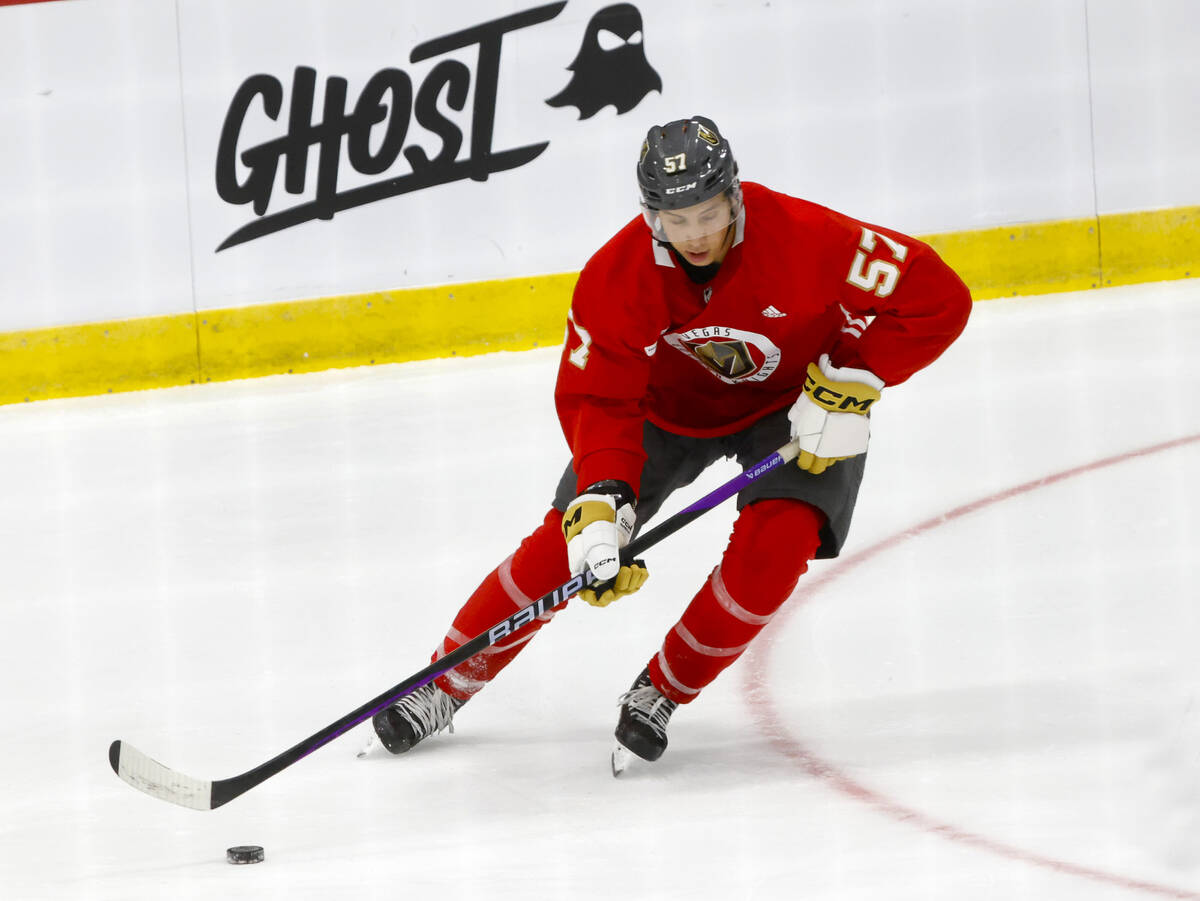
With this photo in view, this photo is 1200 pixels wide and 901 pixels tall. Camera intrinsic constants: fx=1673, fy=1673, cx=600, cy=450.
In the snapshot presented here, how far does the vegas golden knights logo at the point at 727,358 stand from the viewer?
104 inches

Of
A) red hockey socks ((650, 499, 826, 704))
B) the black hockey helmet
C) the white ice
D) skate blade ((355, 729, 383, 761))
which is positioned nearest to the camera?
the white ice

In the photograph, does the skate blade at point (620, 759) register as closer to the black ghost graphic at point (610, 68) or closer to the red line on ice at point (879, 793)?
the red line on ice at point (879, 793)

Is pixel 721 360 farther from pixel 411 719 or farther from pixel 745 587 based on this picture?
pixel 411 719

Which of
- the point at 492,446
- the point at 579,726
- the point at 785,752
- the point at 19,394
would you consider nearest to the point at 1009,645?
the point at 785,752

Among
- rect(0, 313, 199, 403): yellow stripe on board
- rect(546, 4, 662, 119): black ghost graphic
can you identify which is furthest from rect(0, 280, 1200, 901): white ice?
rect(546, 4, 662, 119): black ghost graphic

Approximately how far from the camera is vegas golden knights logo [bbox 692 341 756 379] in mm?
2629

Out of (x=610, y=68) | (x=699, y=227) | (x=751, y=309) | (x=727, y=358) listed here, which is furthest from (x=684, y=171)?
(x=610, y=68)

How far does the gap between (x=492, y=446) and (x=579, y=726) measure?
5.76ft

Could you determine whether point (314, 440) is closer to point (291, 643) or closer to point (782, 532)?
point (291, 643)

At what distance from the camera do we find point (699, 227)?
2.44 m

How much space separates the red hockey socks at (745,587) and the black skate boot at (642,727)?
0.06 m

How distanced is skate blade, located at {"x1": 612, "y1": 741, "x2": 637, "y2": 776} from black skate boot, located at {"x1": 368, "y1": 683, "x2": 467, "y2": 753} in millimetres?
318

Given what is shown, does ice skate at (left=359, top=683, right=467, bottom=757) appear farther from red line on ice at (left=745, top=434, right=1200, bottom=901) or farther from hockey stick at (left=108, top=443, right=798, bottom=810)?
red line on ice at (left=745, top=434, right=1200, bottom=901)

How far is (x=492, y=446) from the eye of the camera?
14.8 ft
